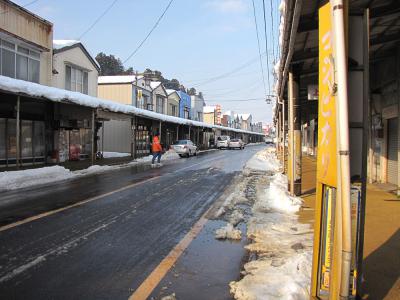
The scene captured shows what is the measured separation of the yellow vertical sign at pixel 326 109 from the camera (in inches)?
140

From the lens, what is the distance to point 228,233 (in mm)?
7457

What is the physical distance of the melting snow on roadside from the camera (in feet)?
15.0

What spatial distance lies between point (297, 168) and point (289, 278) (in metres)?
7.26

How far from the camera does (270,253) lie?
6.16 meters

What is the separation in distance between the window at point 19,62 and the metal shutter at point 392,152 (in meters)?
18.1

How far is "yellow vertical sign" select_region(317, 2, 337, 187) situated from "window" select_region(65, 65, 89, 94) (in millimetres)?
26477

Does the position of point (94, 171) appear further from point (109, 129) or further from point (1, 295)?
point (109, 129)

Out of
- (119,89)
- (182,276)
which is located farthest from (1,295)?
(119,89)

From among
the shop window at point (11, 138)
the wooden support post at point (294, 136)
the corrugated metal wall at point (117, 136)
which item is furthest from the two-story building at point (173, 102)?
the wooden support post at point (294, 136)

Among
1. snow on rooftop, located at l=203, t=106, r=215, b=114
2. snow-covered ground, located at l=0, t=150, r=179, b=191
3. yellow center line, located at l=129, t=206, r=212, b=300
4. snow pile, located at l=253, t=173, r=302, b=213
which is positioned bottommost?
yellow center line, located at l=129, t=206, r=212, b=300

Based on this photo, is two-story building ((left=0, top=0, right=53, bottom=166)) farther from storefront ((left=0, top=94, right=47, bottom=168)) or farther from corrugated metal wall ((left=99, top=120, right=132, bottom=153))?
corrugated metal wall ((left=99, top=120, right=132, bottom=153))

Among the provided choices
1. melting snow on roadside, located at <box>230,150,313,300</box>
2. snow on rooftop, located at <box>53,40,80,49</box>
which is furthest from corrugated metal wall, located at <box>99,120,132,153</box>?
melting snow on roadside, located at <box>230,150,313,300</box>

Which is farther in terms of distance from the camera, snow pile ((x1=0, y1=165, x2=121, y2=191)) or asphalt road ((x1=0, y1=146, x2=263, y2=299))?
snow pile ((x1=0, y1=165, x2=121, y2=191))

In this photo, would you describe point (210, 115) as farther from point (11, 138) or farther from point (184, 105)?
point (11, 138)
